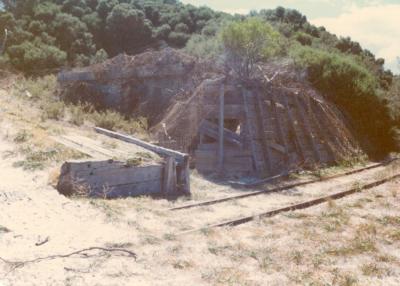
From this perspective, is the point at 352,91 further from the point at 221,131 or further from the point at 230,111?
the point at 221,131

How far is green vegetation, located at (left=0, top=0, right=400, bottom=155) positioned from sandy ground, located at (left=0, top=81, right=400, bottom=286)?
7.78 m

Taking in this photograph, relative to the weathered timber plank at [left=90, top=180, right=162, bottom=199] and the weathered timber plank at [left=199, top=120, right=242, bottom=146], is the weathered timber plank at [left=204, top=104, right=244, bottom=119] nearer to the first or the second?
the weathered timber plank at [left=199, top=120, right=242, bottom=146]

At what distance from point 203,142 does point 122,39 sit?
17.6 m

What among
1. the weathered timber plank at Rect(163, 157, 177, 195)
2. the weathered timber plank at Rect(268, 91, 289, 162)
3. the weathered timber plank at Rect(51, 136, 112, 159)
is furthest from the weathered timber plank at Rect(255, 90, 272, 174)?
the weathered timber plank at Rect(51, 136, 112, 159)

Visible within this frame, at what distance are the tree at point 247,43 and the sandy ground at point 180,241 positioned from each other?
718 centimetres

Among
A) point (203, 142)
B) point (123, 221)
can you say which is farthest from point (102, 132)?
point (123, 221)

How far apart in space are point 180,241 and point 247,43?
10172 millimetres

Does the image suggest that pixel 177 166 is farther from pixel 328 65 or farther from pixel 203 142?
pixel 328 65

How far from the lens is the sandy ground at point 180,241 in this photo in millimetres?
5379

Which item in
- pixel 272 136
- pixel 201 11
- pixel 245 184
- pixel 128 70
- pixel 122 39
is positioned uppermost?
pixel 201 11

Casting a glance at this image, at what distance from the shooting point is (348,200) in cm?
1031

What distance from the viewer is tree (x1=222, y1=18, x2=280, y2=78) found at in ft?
49.8

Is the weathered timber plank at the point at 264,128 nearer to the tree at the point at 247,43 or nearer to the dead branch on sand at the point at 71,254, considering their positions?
the tree at the point at 247,43

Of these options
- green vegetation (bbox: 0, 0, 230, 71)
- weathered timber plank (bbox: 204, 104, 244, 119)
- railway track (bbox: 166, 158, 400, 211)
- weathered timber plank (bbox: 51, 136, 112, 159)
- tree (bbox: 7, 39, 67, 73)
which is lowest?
railway track (bbox: 166, 158, 400, 211)
